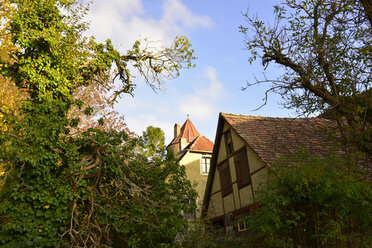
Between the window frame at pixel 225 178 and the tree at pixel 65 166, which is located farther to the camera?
the window frame at pixel 225 178

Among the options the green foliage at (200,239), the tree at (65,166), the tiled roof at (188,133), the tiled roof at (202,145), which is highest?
the tiled roof at (188,133)

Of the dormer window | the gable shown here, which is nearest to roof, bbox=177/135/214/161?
the dormer window

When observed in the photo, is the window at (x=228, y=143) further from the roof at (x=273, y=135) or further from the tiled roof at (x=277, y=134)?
the tiled roof at (x=277, y=134)

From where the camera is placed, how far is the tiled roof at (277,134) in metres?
13.8

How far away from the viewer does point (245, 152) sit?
1475 cm

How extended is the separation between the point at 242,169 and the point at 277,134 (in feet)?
8.64

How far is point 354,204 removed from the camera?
31.5ft

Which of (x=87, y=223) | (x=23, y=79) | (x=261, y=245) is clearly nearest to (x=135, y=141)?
(x=87, y=223)

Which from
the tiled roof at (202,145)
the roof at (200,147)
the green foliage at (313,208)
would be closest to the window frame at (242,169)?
the green foliage at (313,208)

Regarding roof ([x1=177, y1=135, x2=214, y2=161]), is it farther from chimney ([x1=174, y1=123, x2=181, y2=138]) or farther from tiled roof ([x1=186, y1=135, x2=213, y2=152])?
chimney ([x1=174, y1=123, x2=181, y2=138])

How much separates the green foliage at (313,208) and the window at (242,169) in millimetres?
2950

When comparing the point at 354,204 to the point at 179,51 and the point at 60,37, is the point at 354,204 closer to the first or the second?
the point at 179,51

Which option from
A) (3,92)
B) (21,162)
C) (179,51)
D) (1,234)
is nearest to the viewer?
(1,234)

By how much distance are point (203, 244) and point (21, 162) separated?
6640mm
